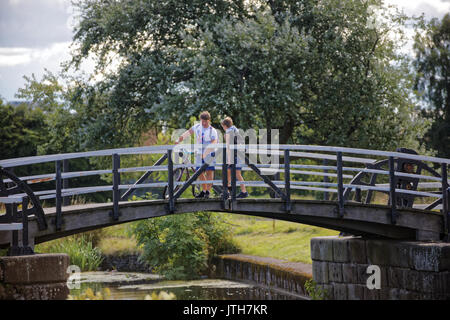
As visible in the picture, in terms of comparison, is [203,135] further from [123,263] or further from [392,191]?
[123,263]

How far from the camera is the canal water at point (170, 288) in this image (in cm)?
1507

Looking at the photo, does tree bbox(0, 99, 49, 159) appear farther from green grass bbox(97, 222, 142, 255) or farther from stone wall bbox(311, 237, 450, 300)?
stone wall bbox(311, 237, 450, 300)

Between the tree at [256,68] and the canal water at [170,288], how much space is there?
12.8 feet

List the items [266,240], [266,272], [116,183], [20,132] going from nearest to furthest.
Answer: [116,183] < [266,272] < [266,240] < [20,132]

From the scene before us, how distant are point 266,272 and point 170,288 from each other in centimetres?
230

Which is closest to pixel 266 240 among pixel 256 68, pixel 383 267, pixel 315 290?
pixel 256 68

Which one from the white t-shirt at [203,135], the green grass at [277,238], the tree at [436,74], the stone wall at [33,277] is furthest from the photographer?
the tree at [436,74]

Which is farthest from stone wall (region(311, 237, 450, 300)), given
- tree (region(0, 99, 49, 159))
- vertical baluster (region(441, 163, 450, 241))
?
tree (region(0, 99, 49, 159))

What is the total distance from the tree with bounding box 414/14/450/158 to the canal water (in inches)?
925

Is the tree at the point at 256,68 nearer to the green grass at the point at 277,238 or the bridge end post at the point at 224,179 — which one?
the green grass at the point at 277,238

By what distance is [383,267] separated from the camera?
39.1ft

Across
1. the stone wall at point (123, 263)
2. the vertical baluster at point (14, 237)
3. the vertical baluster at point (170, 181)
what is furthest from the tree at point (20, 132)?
the vertical baluster at point (14, 237)

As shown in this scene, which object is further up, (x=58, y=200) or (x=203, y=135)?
(x=203, y=135)
